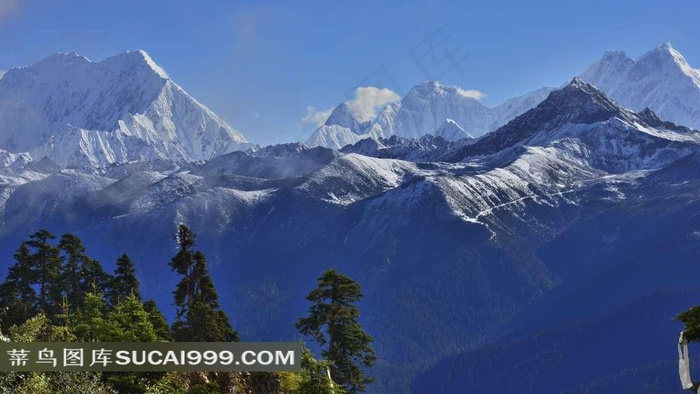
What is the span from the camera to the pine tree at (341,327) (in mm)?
60156

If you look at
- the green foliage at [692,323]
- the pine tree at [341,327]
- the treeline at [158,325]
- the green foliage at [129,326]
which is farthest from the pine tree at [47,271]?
the green foliage at [692,323]

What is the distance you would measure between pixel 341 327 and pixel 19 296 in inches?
1964

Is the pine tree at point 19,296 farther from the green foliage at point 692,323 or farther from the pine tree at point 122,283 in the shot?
the green foliage at point 692,323

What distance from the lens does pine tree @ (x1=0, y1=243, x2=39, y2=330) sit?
80.4 m

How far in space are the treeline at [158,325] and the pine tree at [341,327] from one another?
8cm

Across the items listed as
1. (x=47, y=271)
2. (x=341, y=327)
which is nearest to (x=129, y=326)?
(x=341, y=327)

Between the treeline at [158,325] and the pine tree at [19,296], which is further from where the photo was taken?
the pine tree at [19,296]

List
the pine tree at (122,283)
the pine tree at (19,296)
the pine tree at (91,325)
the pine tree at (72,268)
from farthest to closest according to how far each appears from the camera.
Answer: the pine tree at (122,283), the pine tree at (72,268), the pine tree at (19,296), the pine tree at (91,325)

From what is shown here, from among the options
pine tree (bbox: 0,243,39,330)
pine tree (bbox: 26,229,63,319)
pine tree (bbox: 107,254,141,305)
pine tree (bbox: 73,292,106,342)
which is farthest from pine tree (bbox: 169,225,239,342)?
pine tree (bbox: 26,229,63,319)

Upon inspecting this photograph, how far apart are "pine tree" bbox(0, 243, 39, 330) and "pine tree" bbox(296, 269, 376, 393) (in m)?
35.1

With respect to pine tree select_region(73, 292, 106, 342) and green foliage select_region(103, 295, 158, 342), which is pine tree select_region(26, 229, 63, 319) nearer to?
pine tree select_region(73, 292, 106, 342)

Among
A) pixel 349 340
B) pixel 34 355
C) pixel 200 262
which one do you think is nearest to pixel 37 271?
pixel 200 262

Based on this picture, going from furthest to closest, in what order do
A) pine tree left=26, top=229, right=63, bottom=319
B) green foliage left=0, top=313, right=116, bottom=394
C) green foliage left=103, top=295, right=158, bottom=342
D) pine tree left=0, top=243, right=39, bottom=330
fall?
pine tree left=26, top=229, right=63, bottom=319 → pine tree left=0, top=243, right=39, bottom=330 → green foliage left=103, top=295, right=158, bottom=342 → green foliage left=0, top=313, right=116, bottom=394

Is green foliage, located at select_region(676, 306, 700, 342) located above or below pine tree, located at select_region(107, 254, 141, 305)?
below
